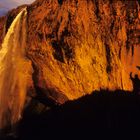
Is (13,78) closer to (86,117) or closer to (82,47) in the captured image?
(82,47)

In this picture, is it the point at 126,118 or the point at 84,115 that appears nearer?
the point at 126,118

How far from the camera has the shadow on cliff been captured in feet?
57.5

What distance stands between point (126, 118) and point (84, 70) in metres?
3.14

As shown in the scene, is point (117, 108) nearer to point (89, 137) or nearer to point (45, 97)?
point (89, 137)

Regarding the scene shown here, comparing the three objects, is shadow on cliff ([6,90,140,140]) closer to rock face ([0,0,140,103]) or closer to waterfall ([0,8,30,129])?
rock face ([0,0,140,103])

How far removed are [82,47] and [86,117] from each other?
340cm

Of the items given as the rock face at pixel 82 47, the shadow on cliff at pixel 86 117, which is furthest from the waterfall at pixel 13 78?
the shadow on cliff at pixel 86 117

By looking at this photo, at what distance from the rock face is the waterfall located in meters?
0.52

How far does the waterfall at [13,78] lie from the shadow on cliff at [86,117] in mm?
667

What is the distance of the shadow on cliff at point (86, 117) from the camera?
690 inches

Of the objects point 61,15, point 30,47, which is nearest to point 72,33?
point 61,15

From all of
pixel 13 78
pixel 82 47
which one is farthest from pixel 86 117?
pixel 13 78

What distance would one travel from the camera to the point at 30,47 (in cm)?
2047

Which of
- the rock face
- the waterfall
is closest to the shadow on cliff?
the rock face
